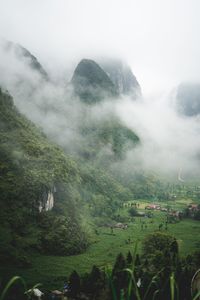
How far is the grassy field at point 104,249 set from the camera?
2184 inches

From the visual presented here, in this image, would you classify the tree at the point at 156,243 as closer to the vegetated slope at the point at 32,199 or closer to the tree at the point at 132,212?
the vegetated slope at the point at 32,199

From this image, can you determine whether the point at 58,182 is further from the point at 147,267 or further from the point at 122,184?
the point at 122,184

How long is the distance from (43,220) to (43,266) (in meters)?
18.3

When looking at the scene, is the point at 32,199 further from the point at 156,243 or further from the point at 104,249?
the point at 156,243

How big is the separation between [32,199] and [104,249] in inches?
915

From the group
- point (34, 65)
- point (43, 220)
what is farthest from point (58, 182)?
point (34, 65)

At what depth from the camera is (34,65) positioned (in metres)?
199

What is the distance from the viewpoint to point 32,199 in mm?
77562

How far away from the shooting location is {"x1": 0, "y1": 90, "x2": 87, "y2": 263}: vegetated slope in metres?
67.5

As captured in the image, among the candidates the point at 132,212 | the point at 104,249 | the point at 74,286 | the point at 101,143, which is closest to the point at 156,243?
the point at 104,249

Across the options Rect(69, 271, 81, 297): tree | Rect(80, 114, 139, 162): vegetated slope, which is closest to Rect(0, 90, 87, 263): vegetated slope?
Rect(69, 271, 81, 297): tree

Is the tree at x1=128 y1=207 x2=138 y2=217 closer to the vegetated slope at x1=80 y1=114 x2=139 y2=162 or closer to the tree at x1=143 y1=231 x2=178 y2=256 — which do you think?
the vegetated slope at x1=80 y1=114 x2=139 y2=162

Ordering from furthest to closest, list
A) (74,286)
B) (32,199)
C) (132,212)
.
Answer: (132,212) → (32,199) → (74,286)

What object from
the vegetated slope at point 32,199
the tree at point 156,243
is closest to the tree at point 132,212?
the vegetated slope at point 32,199
